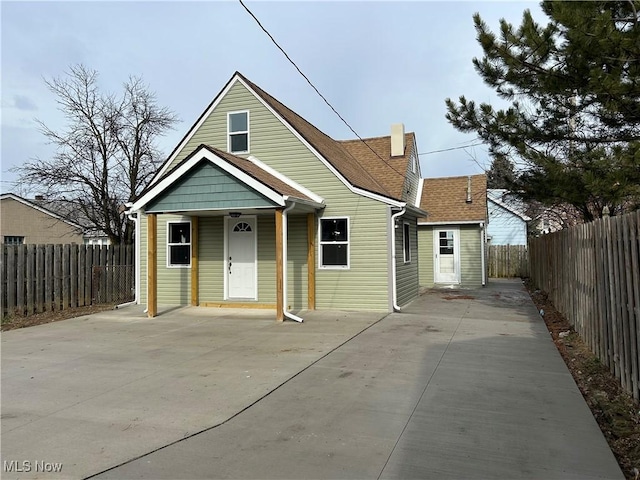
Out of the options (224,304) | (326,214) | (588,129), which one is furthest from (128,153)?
(588,129)

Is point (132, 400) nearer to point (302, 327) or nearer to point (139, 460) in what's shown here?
point (139, 460)

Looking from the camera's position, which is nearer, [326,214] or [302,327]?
[302,327]

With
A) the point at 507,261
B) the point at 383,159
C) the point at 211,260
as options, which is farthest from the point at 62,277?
the point at 507,261

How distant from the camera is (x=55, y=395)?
16.8ft

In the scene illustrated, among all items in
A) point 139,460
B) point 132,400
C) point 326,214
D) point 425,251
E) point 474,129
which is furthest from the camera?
point 425,251

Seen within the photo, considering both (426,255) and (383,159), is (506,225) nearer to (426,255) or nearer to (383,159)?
(426,255)

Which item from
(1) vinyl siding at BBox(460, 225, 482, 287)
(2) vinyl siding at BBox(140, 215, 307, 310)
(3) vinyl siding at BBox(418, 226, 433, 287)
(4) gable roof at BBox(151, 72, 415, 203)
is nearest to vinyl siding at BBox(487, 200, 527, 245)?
(1) vinyl siding at BBox(460, 225, 482, 287)

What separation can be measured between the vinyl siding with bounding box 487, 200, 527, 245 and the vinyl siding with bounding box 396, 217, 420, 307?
1450 centimetres

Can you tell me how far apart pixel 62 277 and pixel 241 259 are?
4836 millimetres

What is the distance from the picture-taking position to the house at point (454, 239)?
1781 cm

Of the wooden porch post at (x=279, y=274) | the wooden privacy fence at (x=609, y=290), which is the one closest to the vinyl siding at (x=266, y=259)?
the wooden porch post at (x=279, y=274)

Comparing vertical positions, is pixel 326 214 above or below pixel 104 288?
above

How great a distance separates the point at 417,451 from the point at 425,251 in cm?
1547

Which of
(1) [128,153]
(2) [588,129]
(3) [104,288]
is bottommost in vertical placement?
(3) [104,288]
